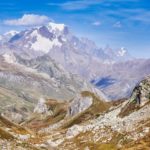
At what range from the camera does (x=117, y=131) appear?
11012 cm

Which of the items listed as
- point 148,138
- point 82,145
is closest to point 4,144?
point 148,138

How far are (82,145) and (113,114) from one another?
31.4 metres

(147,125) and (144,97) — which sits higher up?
(144,97)

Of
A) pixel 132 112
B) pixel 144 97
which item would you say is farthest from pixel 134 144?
pixel 144 97

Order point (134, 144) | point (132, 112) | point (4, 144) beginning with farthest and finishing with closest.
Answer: point (132, 112) < point (134, 144) < point (4, 144)

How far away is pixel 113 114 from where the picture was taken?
139 meters

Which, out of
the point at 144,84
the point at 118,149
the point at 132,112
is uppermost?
the point at 144,84

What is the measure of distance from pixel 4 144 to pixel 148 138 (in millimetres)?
40858

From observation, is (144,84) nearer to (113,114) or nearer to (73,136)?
(113,114)

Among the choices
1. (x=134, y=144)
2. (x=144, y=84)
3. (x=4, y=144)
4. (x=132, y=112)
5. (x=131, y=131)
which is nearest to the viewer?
(x=4, y=144)

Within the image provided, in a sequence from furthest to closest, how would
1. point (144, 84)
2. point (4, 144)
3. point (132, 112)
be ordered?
point (144, 84) → point (132, 112) → point (4, 144)

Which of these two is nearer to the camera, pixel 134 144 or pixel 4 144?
pixel 4 144

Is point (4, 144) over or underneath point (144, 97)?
underneath

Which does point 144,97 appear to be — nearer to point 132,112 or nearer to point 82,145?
point 132,112
